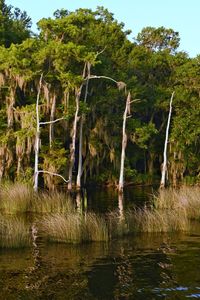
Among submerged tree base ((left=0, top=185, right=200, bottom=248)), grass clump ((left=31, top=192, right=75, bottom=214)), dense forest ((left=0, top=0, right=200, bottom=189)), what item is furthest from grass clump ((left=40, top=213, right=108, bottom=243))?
dense forest ((left=0, top=0, right=200, bottom=189))

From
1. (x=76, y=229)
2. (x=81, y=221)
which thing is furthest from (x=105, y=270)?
(x=81, y=221)

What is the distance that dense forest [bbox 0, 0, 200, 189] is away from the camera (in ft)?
108

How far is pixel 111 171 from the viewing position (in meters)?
40.9

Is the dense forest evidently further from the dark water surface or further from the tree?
the dark water surface

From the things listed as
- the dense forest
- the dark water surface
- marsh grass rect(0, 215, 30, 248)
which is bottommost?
the dark water surface

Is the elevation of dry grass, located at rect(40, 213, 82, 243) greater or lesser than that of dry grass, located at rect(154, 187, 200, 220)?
lesser

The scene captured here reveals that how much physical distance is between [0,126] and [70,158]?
5359 mm

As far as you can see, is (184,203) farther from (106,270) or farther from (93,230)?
(106,270)

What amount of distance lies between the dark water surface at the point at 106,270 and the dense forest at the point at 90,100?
1725cm

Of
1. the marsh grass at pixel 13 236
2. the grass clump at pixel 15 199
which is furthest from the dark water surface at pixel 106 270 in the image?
the grass clump at pixel 15 199

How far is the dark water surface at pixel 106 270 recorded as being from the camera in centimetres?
978

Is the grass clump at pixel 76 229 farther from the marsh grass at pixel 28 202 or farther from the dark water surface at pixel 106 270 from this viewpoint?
the marsh grass at pixel 28 202

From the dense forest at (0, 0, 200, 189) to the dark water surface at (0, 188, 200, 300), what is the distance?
1725 cm

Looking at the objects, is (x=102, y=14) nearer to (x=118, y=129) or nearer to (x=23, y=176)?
(x=118, y=129)
